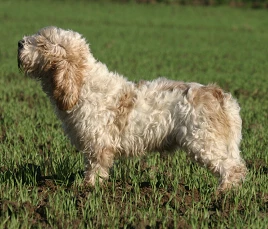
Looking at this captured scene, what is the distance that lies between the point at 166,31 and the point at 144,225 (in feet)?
87.2

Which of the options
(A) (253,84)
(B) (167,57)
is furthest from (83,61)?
(B) (167,57)

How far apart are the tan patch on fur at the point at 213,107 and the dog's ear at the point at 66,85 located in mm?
1236

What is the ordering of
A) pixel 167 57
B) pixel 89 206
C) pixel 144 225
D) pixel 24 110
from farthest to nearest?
1. pixel 167 57
2. pixel 24 110
3. pixel 89 206
4. pixel 144 225

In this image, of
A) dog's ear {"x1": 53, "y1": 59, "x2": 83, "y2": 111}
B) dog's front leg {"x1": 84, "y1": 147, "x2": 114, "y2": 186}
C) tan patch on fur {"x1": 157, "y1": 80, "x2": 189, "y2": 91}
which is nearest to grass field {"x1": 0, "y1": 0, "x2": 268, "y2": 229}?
dog's front leg {"x1": 84, "y1": 147, "x2": 114, "y2": 186}

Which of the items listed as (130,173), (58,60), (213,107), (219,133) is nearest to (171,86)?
(213,107)

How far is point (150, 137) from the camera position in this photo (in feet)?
20.7

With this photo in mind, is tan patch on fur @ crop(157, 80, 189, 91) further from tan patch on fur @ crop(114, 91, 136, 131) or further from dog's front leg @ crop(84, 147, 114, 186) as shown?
dog's front leg @ crop(84, 147, 114, 186)

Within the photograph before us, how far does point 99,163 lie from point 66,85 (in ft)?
3.00

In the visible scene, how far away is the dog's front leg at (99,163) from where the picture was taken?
6223 mm

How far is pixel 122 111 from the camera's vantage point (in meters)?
6.24

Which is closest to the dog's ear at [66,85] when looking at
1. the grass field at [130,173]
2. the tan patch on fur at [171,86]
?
the grass field at [130,173]

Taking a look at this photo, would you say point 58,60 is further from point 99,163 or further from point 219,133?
point 219,133

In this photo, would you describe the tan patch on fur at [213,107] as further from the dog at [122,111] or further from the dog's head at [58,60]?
the dog's head at [58,60]

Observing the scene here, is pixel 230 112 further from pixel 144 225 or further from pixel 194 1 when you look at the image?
pixel 194 1
